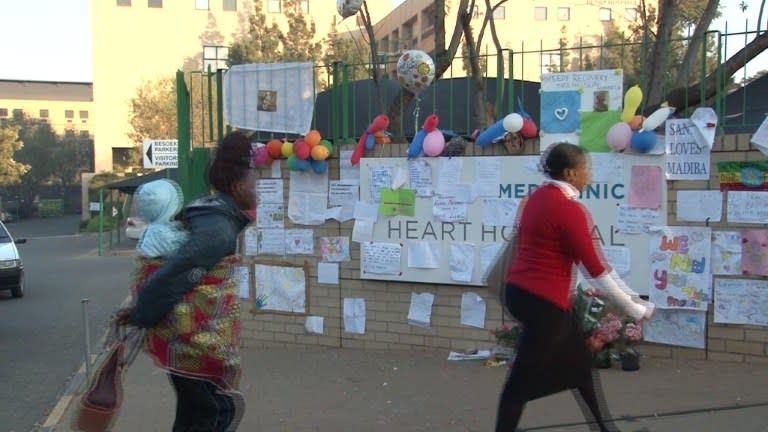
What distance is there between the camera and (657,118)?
598 cm

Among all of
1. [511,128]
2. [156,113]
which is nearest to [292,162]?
[511,128]

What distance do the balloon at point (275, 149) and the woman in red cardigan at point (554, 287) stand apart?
4.00 meters

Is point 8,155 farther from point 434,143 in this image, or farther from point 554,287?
point 554,287

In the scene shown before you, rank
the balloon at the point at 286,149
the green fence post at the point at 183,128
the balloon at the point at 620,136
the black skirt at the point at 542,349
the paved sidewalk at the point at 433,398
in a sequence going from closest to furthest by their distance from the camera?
1. the black skirt at the point at 542,349
2. the paved sidewalk at the point at 433,398
3. the balloon at the point at 620,136
4. the balloon at the point at 286,149
5. the green fence post at the point at 183,128

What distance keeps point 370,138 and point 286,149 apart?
0.90 metres

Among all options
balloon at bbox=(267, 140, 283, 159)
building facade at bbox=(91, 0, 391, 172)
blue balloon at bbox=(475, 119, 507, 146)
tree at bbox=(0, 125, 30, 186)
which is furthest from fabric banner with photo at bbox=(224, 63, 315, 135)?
tree at bbox=(0, 125, 30, 186)

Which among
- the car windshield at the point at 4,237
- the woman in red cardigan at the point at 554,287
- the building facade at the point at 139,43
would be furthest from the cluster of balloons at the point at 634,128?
the building facade at the point at 139,43

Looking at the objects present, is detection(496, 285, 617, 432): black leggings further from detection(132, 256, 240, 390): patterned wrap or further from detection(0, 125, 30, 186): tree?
detection(0, 125, 30, 186): tree

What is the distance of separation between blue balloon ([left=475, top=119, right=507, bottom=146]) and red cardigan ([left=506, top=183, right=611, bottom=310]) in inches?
106

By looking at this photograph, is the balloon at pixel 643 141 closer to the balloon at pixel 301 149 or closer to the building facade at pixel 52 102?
the balloon at pixel 301 149

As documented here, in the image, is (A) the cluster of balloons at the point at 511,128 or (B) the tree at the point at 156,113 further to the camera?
(B) the tree at the point at 156,113

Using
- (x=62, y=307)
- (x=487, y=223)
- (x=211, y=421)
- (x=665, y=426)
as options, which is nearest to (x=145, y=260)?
(x=211, y=421)

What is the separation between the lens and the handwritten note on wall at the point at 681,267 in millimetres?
6051

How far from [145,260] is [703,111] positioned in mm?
4511
